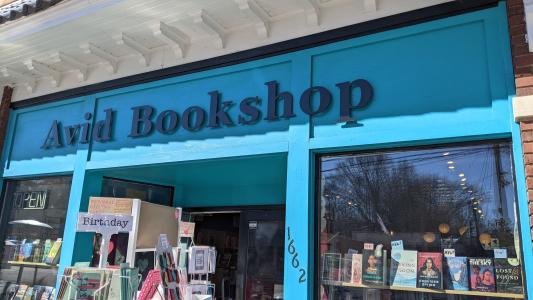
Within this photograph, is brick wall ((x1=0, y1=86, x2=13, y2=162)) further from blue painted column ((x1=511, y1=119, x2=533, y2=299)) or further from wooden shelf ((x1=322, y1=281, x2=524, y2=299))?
blue painted column ((x1=511, y1=119, x2=533, y2=299))

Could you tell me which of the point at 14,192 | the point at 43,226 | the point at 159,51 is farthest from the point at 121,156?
the point at 14,192

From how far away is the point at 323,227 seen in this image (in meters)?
3.82

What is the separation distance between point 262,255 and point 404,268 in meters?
2.71

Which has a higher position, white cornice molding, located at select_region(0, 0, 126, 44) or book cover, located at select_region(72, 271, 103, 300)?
white cornice molding, located at select_region(0, 0, 126, 44)

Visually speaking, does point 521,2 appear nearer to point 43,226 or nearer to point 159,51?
point 159,51

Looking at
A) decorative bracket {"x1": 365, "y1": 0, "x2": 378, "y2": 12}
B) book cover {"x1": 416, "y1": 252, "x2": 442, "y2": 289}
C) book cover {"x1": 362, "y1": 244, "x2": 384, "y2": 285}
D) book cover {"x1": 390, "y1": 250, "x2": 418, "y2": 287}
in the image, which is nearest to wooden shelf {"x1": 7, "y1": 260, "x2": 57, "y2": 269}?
book cover {"x1": 362, "y1": 244, "x2": 384, "y2": 285}

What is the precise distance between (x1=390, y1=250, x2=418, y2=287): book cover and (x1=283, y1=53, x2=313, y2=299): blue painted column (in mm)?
693

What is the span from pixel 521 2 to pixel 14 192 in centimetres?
683

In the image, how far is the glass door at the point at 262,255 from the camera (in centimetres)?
575

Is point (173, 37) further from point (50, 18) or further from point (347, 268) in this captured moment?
point (347, 268)

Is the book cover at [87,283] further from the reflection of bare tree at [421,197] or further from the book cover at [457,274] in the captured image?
the book cover at [457,274]

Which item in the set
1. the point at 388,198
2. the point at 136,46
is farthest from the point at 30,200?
the point at 388,198

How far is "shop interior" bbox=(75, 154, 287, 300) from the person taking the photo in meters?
5.43

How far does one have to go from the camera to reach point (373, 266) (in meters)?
3.63
